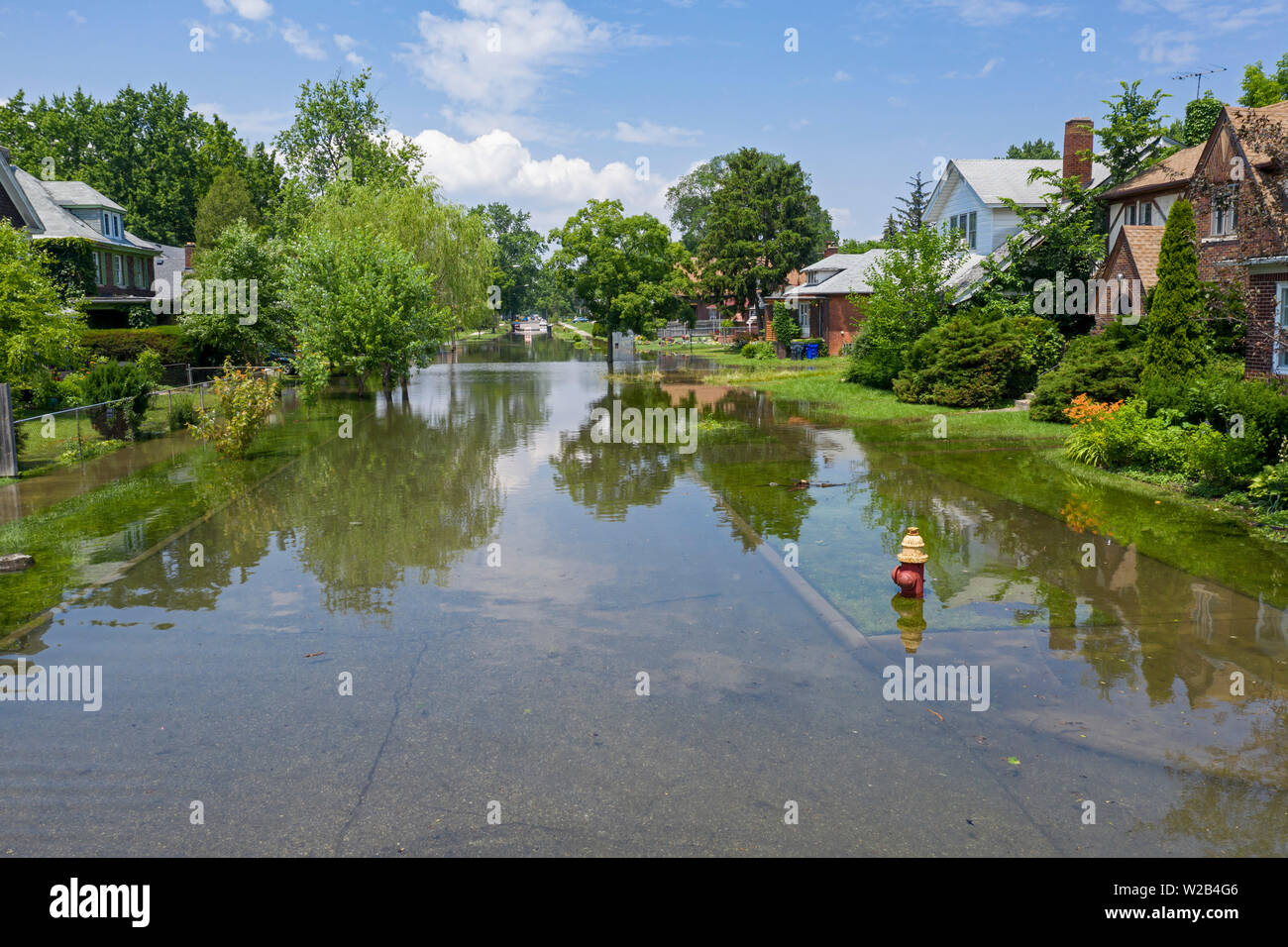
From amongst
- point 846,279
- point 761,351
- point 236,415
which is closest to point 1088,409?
point 236,415

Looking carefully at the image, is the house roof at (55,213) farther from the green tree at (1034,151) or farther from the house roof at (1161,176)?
the green tree at (1034,151)

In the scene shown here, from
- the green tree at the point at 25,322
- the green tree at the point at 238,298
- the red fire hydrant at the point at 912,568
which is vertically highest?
the green tree at the point at 238,298

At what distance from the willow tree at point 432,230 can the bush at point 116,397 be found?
614 inches

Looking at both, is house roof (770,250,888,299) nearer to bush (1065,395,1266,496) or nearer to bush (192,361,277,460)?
bush (1065,395,1266,496)

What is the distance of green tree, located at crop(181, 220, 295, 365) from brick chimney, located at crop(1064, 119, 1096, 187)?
30000mm

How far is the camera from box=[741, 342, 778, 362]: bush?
50.4 m

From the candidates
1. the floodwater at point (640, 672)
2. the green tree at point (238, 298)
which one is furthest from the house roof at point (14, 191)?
the floodwater at point (640, 672)

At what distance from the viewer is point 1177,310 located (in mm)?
20188

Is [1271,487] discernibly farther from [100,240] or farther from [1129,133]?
[100,240]

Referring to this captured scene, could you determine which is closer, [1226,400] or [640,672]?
[640,672]

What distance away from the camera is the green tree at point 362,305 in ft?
99.5

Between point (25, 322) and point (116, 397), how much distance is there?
337 centimetres

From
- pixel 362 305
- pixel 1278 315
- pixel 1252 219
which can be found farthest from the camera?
pixel 362 305
